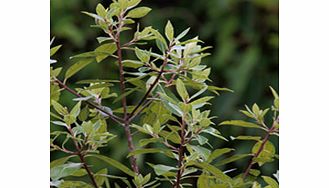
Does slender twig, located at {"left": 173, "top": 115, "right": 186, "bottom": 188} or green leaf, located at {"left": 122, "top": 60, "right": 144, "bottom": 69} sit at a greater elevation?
green leaf, located at {"left": 122, "top": 60, "right": 144, "bottom": 69}

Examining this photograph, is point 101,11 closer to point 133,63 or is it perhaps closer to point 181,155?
point 133,63

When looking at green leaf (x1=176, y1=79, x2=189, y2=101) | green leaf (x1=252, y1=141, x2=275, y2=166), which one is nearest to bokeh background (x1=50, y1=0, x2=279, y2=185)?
green leaf (x1=252, y1=141, x2=275, y2=166)

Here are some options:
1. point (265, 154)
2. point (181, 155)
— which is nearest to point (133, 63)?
point (181, 155)

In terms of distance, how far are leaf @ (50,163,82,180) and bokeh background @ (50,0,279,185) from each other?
1135mm

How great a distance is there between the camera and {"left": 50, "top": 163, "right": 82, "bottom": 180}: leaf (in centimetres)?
93

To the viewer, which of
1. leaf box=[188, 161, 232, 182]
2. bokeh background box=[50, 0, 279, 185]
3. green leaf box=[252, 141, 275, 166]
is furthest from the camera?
bokeh background box=[50, 0, 279, 185]

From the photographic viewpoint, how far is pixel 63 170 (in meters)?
0.94

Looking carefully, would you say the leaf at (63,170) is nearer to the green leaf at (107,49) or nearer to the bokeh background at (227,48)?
the green leaf at (107,49)

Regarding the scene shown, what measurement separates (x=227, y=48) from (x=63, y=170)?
4.40 ft

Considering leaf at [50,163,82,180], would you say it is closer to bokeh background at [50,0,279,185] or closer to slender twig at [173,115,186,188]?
slender twig at [173,115,186,188]

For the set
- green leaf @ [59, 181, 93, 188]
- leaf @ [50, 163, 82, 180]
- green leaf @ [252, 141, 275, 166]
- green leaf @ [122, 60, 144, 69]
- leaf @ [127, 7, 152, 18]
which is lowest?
green leaf @ [59, 181, 93, 188]

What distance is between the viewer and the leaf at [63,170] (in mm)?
931
